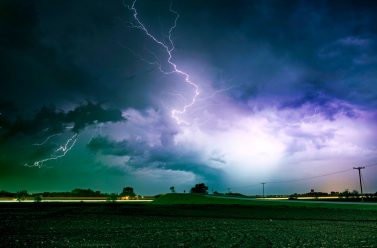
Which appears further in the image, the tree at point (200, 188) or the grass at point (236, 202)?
the tree at point (200, 188)

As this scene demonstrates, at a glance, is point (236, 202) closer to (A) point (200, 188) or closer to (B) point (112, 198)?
(B) point (112, 198)

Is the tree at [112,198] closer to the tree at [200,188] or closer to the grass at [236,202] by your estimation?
the grass at [236,202]

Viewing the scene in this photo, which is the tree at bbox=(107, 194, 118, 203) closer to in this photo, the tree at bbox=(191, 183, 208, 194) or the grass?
the grass

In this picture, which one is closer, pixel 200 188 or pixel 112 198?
pixel 112 198

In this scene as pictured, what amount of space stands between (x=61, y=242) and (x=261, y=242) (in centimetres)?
565

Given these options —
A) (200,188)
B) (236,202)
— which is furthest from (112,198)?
(200,188)

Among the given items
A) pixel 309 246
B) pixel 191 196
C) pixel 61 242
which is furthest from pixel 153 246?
pixel 191 196

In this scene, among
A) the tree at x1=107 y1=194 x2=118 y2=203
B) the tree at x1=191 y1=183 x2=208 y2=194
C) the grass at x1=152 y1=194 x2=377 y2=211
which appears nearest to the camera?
the grass at x1=152 y1=194 x2=377 y2=211

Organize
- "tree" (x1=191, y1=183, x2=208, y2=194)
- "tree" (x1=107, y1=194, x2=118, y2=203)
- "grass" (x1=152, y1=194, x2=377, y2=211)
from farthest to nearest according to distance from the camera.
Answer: "tree" (x1=191, y1=183, x2=208, y2=194), "tree" (x1=107, y1=194, x2=118, y2=203), "grass" (x1=152, y1=194, x2=377, y2=211)

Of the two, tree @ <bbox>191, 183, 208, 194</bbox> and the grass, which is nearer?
the grass

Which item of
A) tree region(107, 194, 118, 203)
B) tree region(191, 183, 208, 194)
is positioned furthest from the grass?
tree region(191, 183, 208, 194)

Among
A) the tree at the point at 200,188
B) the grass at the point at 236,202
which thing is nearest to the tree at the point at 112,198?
the grass at the point at 236,202

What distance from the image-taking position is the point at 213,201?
55688mm

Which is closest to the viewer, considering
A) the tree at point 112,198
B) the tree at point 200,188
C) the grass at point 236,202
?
the grass at point 236,202
